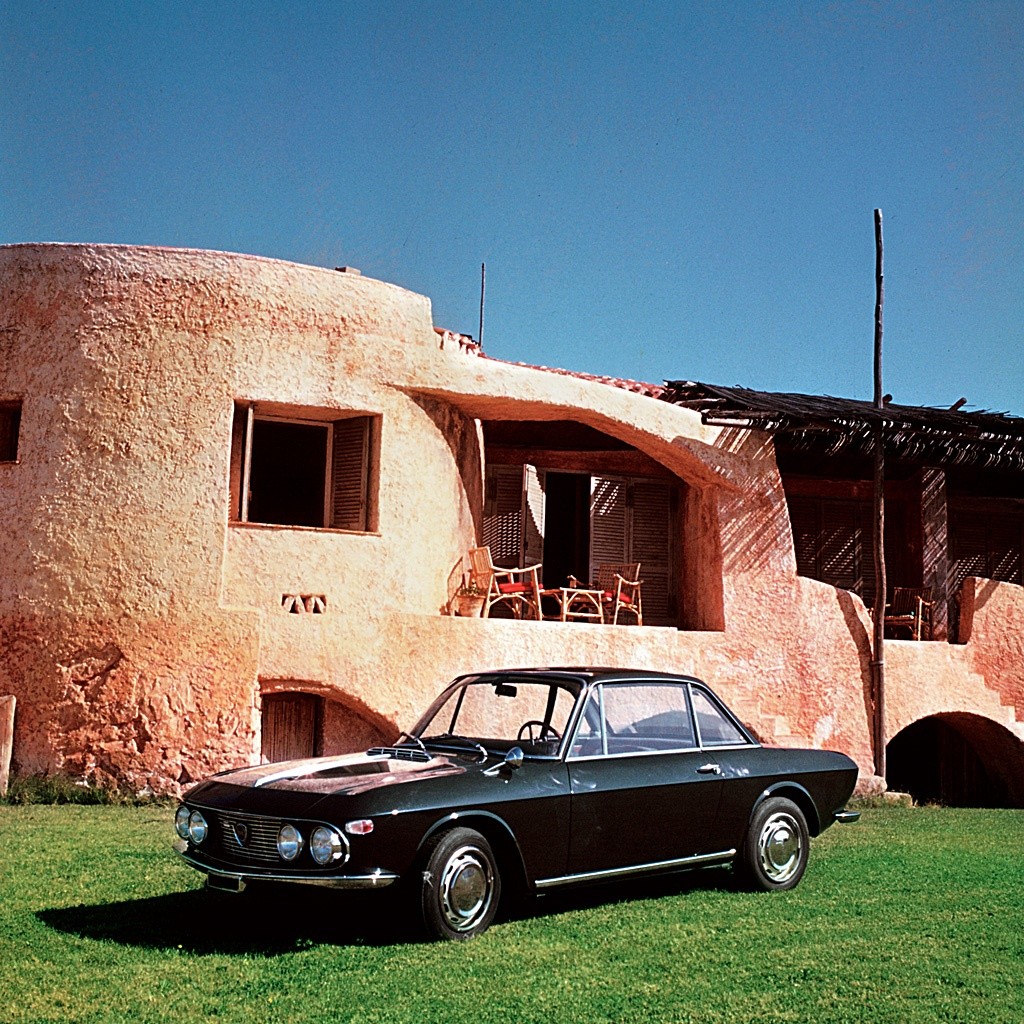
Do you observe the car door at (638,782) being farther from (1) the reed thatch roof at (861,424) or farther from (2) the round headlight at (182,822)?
(1) the reed thatch roof at (861,424)

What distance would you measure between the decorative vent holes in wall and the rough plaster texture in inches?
2.7

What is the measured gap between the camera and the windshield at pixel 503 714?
6.86 metres

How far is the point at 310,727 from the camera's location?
44.0 feet

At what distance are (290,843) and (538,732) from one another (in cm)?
181

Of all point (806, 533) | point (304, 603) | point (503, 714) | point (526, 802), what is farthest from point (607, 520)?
point (526, 802)

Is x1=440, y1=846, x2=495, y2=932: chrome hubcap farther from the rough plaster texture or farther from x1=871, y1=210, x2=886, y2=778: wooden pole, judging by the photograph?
x1=871, y1=210, x2=886, y2=778: wooden pole

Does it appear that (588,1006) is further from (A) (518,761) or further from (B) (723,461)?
(B) (723,461)

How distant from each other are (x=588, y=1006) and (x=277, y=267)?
9.83 meters

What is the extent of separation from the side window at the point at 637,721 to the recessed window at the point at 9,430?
8.64 m

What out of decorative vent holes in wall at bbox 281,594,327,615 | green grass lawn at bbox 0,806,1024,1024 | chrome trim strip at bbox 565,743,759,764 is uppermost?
decorative vent holes in wall at bbox 281,594,327,615

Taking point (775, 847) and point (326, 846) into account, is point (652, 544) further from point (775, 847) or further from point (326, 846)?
point (326, 846)

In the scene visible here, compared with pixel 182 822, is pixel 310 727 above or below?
above

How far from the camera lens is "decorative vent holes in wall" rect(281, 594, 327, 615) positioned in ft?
42.4

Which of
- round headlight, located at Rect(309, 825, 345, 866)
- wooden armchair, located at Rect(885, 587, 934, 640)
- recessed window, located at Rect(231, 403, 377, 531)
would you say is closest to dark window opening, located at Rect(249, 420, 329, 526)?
recessed window, located at Rect(231, 403, 377, 531)
